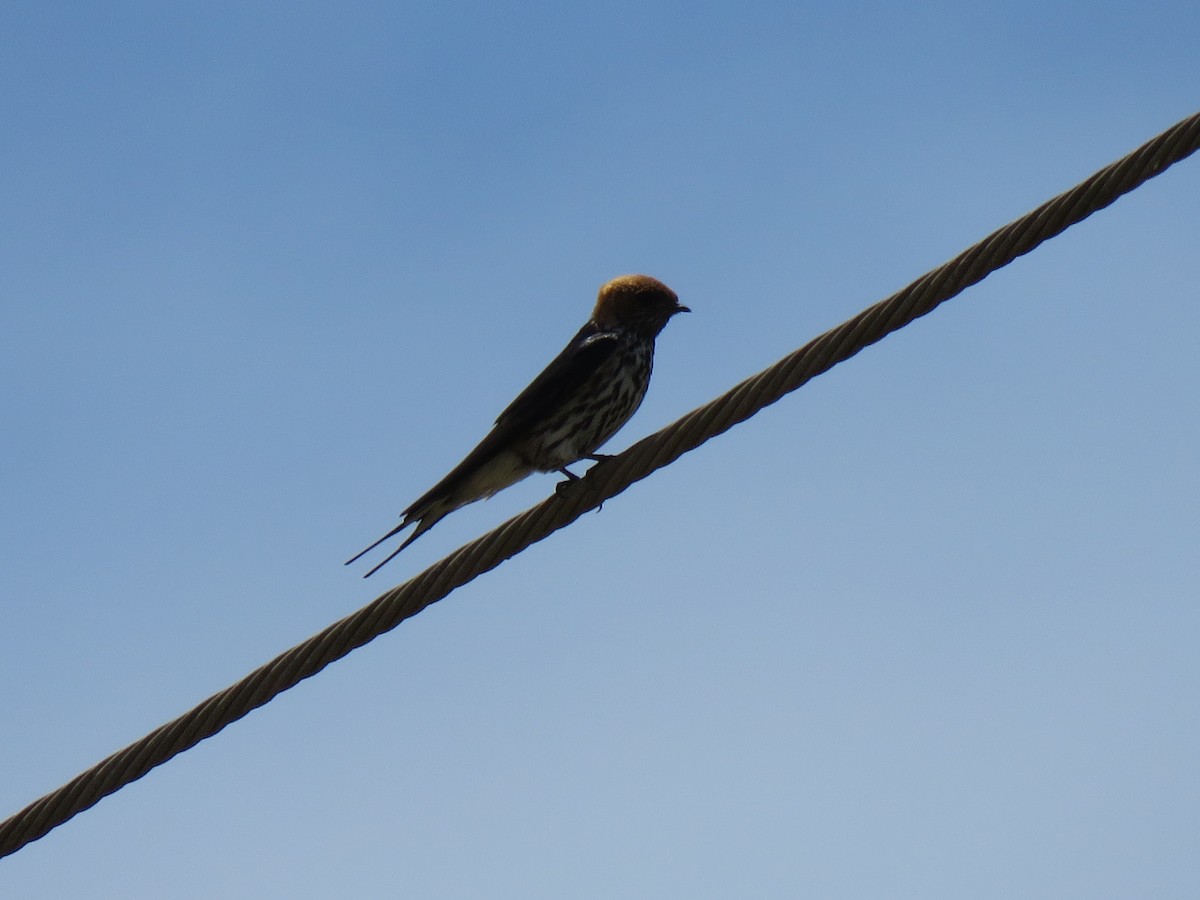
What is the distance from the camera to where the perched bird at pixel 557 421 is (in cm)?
779

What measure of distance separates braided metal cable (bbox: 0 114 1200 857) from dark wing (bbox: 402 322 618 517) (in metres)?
2.26

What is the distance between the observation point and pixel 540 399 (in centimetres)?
800

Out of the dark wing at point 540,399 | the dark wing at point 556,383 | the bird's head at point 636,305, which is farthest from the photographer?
the bird's head at point 636,305

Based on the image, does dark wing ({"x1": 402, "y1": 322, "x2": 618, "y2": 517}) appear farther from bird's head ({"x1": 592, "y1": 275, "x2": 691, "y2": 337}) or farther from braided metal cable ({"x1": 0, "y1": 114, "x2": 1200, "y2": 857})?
braided metal cable ({"x1": 0, "y1": 114, "x2": 1200, "y2": 857})

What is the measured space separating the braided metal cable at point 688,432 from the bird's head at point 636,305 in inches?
131

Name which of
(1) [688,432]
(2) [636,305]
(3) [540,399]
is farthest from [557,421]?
(1) [688,432]

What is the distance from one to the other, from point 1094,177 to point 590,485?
6.98 ft

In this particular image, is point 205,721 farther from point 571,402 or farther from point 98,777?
point 571,402

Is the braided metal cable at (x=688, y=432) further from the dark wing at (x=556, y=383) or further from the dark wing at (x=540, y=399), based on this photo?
the dark wing at (x=556, y=383)

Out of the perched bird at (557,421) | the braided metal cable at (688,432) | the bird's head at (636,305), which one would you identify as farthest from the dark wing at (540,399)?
the braided metal cable at (688,432)

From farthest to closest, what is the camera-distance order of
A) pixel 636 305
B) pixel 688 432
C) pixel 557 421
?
pixel 636 305
pixel 557 421
pixel 688 432

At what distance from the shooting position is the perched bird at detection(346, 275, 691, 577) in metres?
7.79

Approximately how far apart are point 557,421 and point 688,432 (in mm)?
2569

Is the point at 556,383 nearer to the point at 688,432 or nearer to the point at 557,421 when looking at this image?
the point at 557,421
